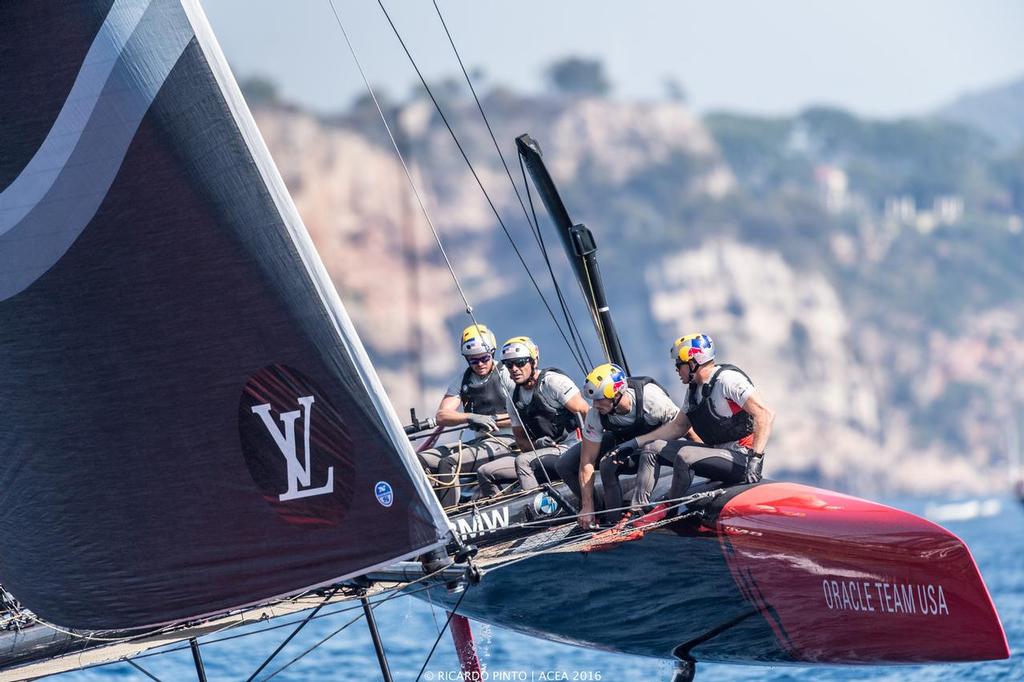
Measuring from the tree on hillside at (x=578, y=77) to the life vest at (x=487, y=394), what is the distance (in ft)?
269

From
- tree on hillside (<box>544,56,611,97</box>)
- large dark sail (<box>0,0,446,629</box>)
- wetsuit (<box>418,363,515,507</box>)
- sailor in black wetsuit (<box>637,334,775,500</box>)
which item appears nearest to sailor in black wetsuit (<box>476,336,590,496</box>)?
wetsuit (<box>418,363,515,507</box>)

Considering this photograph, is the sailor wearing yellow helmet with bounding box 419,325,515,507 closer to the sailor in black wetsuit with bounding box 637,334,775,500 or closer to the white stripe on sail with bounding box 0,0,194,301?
the sailor in black wetsuit with bounding box 637,334,775,500

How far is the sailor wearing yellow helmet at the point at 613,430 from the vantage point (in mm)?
7641

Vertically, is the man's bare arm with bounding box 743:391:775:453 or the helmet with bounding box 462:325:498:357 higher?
the helmet with bounding box 462:325:498:357

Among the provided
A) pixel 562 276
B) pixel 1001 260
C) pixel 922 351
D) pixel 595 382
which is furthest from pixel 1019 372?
pixel 595 382

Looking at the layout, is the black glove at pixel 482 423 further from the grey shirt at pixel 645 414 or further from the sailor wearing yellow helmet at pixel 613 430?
the grey shirt at pixel 645 414

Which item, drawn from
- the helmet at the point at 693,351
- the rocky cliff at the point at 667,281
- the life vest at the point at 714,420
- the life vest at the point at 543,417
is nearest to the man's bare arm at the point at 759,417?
the life vest at the point at 714,420

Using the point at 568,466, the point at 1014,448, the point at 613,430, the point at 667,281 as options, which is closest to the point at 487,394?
the point at 568,466

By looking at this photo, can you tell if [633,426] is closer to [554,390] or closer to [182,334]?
[554,390]

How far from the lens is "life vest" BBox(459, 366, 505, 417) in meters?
9.48

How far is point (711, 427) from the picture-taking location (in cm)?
754

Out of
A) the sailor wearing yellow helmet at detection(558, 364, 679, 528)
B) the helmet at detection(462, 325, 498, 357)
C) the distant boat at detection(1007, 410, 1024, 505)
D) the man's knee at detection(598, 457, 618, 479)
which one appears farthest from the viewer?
the distant boat at detection(1007, 410, 1024, 505)

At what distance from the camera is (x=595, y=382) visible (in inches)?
301

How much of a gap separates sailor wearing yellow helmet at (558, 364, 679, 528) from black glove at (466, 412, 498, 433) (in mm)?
1086
